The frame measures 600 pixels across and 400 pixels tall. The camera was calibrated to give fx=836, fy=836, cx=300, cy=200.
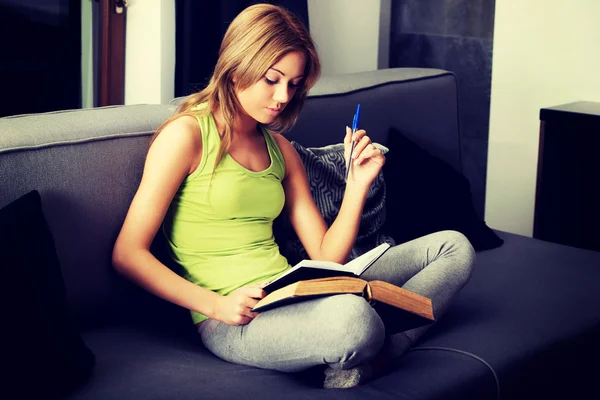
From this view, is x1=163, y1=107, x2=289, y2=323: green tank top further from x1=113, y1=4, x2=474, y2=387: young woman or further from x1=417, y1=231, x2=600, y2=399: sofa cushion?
x1=417, y1=231, x2=600, y2=399: sofa cushion

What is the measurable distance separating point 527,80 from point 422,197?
1.10 meters

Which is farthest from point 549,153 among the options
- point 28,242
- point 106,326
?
point 28,242

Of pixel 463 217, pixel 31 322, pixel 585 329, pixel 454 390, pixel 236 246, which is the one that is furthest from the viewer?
pixel 463 217

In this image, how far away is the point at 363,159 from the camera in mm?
1893

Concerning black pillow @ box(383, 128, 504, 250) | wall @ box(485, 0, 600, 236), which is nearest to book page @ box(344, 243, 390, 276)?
black pillow @ box(383, 128, 504, 250)

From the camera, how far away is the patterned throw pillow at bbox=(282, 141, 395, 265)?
2107 mm

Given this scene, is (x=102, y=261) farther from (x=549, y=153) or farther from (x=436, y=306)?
(x=549, y=153)

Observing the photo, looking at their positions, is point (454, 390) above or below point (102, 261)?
below

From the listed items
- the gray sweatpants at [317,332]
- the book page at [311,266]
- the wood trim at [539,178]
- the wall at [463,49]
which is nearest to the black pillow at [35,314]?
the gray sweatpants at [317,332]

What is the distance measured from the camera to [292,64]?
1.75 metres

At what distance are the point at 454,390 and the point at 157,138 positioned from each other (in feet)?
2.62

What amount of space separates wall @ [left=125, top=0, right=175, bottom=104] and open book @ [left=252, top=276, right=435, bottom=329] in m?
1.57

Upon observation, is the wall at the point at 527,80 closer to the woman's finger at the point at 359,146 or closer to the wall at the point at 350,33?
the wall at the point at 350,33

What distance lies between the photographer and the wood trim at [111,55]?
2.90 metres
